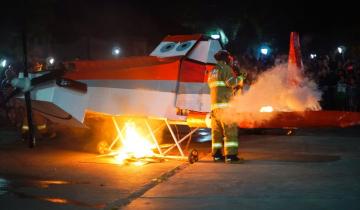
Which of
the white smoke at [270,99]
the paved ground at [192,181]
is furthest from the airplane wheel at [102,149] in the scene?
the white smoke at [270,99]

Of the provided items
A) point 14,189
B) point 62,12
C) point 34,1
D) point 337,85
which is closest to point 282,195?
point 14,189

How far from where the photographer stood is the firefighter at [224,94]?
9.59 m

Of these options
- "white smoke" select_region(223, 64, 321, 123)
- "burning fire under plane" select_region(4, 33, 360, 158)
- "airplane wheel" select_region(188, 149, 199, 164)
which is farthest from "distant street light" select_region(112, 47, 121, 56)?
"airplane wheel" select_region(188, 149, 199, 164)

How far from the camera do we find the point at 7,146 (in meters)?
12.5

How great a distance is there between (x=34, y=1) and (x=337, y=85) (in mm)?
13997

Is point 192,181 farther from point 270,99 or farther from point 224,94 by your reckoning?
point 270,99

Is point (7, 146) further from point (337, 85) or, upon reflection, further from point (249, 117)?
point (337, 85)

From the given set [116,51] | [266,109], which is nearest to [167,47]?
[266,109]

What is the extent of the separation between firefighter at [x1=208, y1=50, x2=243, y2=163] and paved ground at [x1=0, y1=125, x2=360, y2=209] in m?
0.38

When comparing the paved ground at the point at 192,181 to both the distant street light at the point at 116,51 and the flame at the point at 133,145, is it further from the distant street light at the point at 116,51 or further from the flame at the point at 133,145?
the distant street light at the point at 116,51

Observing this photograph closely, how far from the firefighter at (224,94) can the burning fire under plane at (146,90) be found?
286 mm

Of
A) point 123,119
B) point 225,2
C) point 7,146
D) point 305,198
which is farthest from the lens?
point 225,2

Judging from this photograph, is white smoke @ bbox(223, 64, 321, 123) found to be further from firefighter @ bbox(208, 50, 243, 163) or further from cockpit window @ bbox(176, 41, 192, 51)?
cockpit window @ bbox(176, 41, 192, 51)

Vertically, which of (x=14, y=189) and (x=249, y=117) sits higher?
(x=249, y=117)
